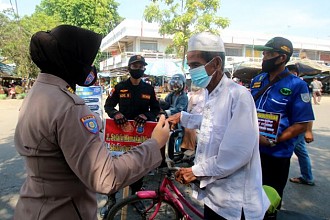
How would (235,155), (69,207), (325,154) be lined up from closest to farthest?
(69,207)
(235,155)
(325,154)

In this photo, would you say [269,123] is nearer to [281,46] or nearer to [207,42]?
[281,46]

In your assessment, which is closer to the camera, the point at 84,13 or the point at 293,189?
the point at 293,189

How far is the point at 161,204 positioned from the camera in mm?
2803

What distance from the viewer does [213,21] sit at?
47.6 feet

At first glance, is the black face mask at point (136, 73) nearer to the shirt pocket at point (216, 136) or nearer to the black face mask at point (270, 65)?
the black face mask at point (270, 65)

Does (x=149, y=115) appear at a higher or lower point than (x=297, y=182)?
higher

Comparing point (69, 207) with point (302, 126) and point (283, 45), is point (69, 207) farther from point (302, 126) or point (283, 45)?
point (283, 45)

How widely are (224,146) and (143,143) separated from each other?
504mm

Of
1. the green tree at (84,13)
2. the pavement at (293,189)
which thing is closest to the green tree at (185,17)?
the pavement at (293,189)

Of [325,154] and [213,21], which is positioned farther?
[213,21]

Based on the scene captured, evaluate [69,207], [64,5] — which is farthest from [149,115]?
[64,5]

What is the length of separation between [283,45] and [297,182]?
109 inches

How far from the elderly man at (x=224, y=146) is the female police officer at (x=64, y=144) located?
0.48 meters

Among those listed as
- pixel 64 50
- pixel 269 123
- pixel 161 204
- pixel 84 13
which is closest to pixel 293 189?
pixel 269 123
